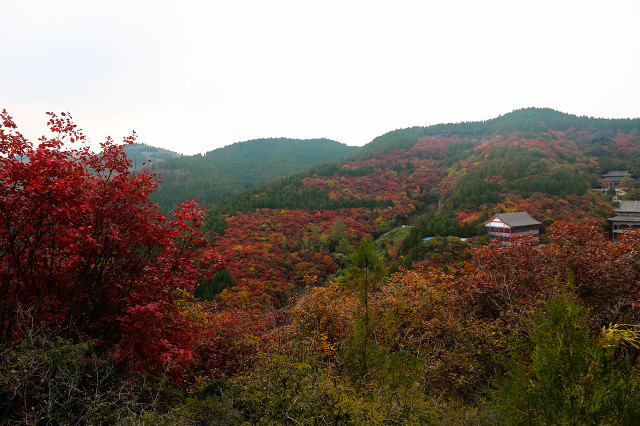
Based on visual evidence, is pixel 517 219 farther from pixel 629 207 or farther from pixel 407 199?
pixel 407 199

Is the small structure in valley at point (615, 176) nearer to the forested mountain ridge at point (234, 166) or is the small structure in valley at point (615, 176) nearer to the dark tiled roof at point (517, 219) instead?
the dark tiled roof at point (517, 219)

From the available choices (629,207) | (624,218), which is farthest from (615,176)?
(624,218)

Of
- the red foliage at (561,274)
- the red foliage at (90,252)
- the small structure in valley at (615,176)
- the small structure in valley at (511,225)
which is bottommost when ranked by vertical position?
the small structure in valley at (511,225)

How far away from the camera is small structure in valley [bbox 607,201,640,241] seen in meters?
35.5

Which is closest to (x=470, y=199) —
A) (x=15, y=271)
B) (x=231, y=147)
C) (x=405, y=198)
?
(x=405, y=198)

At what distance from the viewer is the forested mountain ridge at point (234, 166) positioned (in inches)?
3565

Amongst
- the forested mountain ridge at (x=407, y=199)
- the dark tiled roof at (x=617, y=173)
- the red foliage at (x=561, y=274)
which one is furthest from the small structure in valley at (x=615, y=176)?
the red foliage at (x=561, y=274)

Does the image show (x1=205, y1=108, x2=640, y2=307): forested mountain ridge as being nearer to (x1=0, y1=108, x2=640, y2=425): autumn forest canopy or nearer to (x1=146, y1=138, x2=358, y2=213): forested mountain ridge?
(x1=0, y1=108, x2=640, y2=425): autumn forest canopy

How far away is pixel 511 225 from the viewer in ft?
113

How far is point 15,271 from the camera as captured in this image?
4551 mm

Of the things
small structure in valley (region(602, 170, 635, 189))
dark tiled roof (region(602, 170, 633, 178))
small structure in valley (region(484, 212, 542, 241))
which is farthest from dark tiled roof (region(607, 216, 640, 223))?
dark tiled roof (region(602, 170, 633, 178))

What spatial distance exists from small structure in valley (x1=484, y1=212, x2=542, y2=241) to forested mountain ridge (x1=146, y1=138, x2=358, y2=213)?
67.4 meters

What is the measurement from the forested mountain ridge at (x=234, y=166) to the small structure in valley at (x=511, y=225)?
221 ft

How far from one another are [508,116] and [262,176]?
349ft
